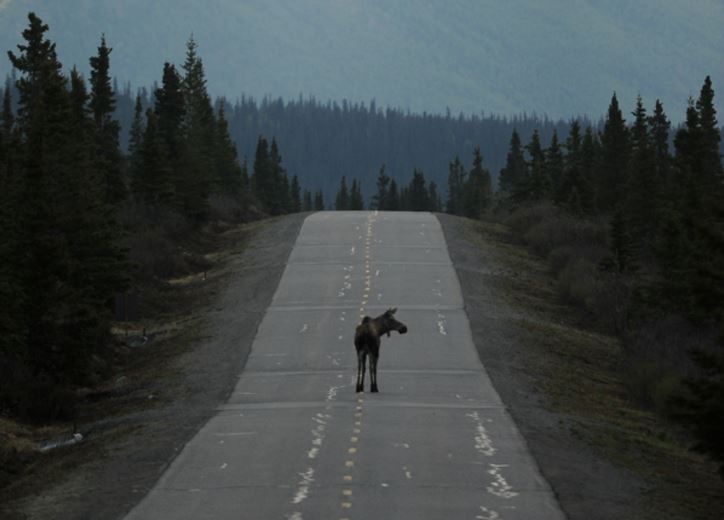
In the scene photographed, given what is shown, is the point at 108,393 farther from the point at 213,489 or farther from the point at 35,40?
the point at 35,40

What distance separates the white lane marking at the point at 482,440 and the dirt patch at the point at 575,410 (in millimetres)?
725

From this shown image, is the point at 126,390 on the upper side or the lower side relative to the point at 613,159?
lower

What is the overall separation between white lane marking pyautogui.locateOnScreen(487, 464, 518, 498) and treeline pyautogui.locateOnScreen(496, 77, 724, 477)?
2.69 m

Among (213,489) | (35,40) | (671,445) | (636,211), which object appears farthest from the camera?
(636,211)

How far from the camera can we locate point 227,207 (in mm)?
95312

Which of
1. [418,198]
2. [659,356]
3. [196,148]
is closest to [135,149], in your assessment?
[196,148]

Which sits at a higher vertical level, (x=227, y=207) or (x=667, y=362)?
(x=227, y=207)

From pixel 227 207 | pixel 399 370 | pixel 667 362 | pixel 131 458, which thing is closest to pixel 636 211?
pixel 227 207

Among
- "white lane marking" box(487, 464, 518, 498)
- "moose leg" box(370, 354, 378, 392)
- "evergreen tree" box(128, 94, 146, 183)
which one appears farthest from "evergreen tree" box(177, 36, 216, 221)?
"white lane marking" box(487, 464, 518, 498)

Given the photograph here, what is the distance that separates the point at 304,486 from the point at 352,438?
13.3 feet

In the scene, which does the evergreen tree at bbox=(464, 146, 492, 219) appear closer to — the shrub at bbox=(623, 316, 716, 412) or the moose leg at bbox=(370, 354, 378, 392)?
the shrub at bbox=(623, 316, 716, 412)

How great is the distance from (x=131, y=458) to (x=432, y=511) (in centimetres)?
673

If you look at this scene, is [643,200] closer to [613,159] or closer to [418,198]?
[613,159]

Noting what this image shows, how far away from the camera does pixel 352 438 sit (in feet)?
83.7
